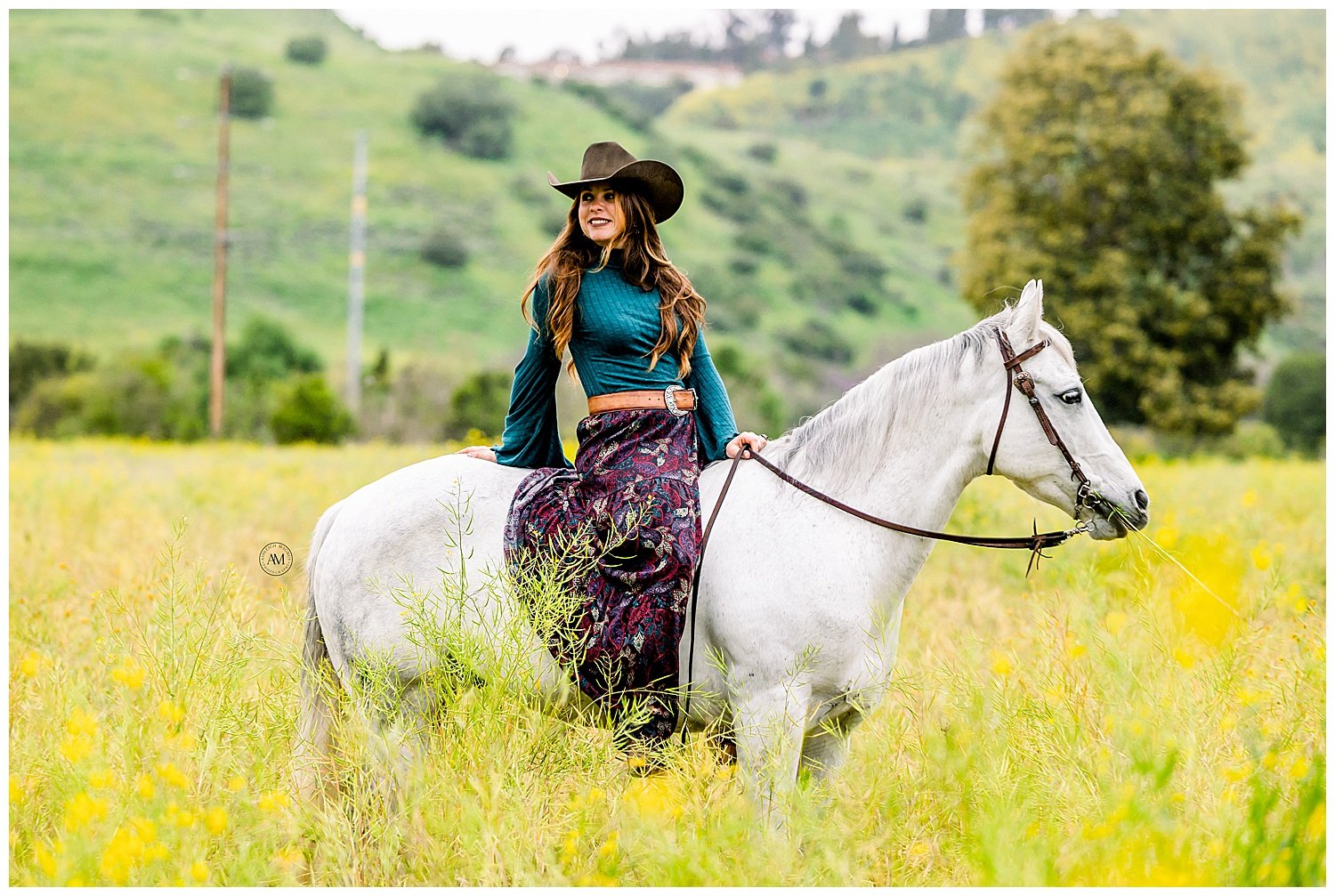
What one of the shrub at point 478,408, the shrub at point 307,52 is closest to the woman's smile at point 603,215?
the shrub at point 478,408

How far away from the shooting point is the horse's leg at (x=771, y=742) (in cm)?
338

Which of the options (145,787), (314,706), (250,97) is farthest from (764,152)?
(145,787)

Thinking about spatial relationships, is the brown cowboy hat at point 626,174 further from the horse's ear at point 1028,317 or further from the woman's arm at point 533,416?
the horse's ear at point 1028,317

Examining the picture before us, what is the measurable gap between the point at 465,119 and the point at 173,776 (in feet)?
192

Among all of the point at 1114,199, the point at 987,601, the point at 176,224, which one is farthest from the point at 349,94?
the point at 987,601

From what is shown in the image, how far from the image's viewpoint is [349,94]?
2344 inches

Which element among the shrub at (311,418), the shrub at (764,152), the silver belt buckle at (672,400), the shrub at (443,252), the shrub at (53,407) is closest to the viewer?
the silver belt buckle at (672,400)

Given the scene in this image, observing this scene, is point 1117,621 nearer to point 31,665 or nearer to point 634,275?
point 634,275

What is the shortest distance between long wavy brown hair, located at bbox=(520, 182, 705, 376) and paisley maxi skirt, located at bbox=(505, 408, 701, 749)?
290mm

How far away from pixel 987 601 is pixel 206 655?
4602 millimetres

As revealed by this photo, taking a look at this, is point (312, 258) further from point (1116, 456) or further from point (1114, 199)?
point (1116, 456)

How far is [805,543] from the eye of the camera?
147 inches

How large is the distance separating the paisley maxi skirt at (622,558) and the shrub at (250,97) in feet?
189

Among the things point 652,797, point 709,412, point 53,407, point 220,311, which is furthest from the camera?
point 53,407
